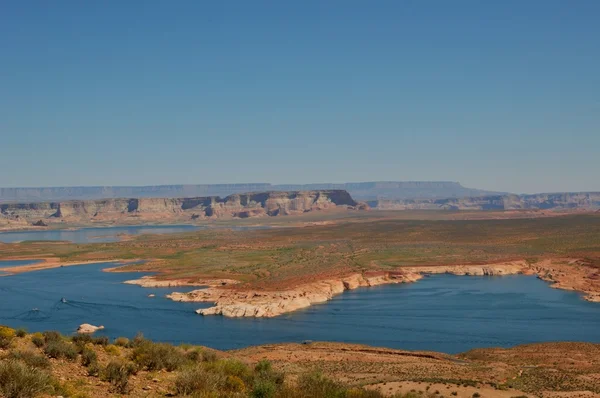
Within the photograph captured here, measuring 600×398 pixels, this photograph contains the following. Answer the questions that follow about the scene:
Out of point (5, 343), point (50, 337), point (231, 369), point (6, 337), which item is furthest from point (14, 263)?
point (231, 369)

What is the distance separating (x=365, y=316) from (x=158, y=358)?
131 ft

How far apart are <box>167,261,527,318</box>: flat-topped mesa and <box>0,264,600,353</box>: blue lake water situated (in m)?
1.96

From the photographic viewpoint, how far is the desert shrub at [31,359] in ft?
54.4

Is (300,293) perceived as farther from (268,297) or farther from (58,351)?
(58,351)

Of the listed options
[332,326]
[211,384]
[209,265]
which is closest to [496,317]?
[332,326]

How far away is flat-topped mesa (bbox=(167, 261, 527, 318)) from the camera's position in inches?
2351

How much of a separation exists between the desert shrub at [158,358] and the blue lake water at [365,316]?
2447 cm

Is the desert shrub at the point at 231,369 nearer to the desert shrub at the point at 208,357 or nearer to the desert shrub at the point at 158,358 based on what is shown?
the desert shrub at the point at 158,358

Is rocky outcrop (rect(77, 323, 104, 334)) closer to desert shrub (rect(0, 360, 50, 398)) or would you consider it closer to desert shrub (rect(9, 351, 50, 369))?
desert shrub (rect(9, 351, 50, 369))

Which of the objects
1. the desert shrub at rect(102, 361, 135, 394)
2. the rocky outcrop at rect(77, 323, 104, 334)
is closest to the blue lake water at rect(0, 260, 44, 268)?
the rocky outcrop at rect(77, 323, 104, 334)

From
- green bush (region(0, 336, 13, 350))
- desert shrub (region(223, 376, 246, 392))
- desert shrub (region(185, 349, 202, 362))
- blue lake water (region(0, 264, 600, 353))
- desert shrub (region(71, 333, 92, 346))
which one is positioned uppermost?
green bush (region(0, 336, 13, 350))

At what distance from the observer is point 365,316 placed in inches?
2271

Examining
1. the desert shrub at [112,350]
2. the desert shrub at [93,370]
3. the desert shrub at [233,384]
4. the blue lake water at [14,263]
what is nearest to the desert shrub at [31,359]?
the desert shrub at [93,370]

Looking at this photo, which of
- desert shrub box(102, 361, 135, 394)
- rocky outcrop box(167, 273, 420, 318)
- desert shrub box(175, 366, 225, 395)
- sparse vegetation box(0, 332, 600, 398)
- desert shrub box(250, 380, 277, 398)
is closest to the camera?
desert shrub box(250, 380, 277, 398)
